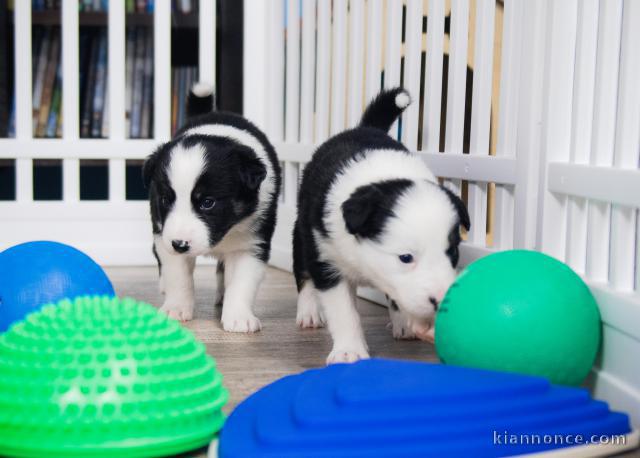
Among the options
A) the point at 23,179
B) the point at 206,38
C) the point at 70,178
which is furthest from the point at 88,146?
the point at 206,38

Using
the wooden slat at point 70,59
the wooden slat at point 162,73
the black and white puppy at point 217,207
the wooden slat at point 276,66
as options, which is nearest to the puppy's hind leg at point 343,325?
the black and white puppy at point 217,207

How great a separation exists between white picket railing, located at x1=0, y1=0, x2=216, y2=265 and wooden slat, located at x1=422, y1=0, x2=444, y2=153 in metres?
1.28

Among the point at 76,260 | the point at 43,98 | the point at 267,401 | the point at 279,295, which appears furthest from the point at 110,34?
the point at 267,401

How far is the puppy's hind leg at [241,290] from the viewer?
233 centimetres

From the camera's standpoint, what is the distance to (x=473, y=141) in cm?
230

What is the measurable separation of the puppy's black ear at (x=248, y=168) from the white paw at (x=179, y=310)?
42 cm

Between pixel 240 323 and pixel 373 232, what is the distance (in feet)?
2.14

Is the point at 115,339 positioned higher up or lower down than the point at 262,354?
higher up

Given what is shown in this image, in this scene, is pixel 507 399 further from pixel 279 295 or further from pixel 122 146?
pixel 122 146

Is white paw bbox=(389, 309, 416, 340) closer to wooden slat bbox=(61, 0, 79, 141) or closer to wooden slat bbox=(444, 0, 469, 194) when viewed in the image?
wooden slat bbox=(444, 0, 469, 194)

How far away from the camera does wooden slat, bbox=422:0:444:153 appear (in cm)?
243

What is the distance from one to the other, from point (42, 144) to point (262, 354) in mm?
1869

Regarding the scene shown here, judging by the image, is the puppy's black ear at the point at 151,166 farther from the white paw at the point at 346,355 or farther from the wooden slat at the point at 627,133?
the wooden slat at the point at 627,133

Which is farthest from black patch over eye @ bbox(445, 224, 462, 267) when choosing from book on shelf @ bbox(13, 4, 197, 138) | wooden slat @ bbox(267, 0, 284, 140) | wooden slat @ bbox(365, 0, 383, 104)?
book on shelf @ bbox(13, 4, 197, 138)
